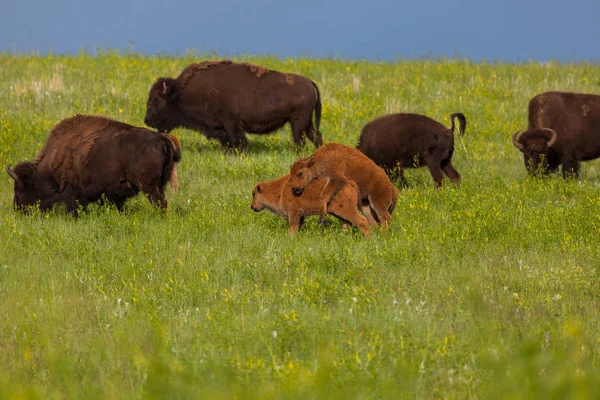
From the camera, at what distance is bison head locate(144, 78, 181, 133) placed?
653 inches

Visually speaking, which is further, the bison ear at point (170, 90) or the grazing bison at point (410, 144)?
the bison ear at point (170, 90)

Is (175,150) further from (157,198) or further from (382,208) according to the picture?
(382,208)

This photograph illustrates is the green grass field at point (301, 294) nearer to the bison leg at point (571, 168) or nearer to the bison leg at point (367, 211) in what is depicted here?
the bison leg at point (571, 168)

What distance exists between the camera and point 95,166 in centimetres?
1100

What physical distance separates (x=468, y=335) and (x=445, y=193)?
6315mm

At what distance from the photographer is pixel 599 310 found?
709 cm

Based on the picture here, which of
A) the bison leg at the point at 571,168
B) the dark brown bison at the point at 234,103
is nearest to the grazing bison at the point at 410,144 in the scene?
the bison leg at the point at 571,168

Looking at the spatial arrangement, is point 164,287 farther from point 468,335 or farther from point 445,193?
point 445,193

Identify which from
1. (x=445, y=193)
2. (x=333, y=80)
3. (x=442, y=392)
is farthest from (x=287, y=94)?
(x=442, y=392)

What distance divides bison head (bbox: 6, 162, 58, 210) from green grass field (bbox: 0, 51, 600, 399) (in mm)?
212

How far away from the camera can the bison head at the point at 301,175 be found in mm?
9695

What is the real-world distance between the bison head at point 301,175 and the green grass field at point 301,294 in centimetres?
58

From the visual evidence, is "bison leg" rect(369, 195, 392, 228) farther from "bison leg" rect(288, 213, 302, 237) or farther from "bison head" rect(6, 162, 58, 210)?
"bison head" rect(6, 162, 58, 210)

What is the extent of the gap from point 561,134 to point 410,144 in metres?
3.15
